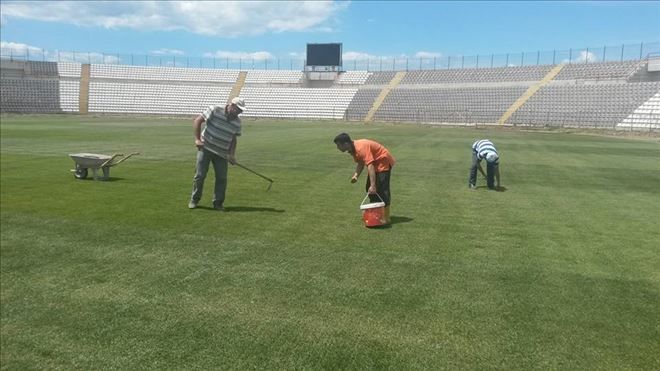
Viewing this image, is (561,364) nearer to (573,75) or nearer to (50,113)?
(573,75)

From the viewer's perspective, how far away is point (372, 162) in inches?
309

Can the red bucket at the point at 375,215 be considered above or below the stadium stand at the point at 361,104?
below

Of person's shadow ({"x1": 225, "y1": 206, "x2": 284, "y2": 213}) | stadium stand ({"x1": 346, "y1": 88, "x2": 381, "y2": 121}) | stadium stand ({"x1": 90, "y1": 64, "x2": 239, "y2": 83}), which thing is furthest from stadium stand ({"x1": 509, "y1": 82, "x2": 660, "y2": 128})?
person's shadow ({"x1": 225, "y1": 206, "x2": 284, "y2": 213})

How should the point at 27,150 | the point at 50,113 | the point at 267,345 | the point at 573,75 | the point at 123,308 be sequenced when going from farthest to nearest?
the point at 50,113 < the point at 573,75 < the point at 27,150 < the point at 123,308 < the point at 267,345

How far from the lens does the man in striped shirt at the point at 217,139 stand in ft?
28.3

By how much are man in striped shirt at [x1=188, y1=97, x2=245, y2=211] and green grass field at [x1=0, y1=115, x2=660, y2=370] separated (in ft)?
1.53

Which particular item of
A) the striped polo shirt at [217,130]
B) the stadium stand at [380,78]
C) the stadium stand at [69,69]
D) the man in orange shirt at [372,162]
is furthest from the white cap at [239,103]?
the stadium stand at [69,69]

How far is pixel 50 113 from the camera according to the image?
60.0 m

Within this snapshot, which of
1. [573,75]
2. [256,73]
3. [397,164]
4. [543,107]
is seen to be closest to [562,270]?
[397,164]

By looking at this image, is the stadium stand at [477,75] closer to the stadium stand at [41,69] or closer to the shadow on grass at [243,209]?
the stadium stand at [41,69]

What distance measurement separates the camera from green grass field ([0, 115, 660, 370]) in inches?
164

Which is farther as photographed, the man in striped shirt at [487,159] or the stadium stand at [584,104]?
the stadium stand at [584,104]

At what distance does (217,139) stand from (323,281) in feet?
13.2

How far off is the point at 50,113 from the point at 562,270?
6461 cm
